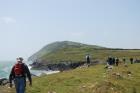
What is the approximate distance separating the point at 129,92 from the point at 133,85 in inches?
188

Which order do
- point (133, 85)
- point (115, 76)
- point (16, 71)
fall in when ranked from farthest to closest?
point (115, 76) < point (133, 85) < point (16, 71)

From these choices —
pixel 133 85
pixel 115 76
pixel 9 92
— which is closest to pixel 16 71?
pixel 9 92

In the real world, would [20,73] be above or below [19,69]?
below

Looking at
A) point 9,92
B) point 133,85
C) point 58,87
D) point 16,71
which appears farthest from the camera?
point 133,85

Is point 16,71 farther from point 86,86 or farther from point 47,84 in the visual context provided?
point 47,84

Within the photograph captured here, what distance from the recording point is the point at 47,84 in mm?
37219

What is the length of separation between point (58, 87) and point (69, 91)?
2688mm

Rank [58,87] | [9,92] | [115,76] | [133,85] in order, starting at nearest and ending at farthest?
[9,92] < [58,87] < [133,85] < [115,76]

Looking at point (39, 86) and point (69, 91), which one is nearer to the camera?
point (69, 91)

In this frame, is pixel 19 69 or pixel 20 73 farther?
pixel 20 73

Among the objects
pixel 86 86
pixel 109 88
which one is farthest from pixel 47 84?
pixel 109 88

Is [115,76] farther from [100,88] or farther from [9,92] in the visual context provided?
[9,92]

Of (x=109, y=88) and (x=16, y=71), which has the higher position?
(x=16, y=71)

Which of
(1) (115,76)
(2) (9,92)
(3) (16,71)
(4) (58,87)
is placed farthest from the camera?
(1) (115,76)
